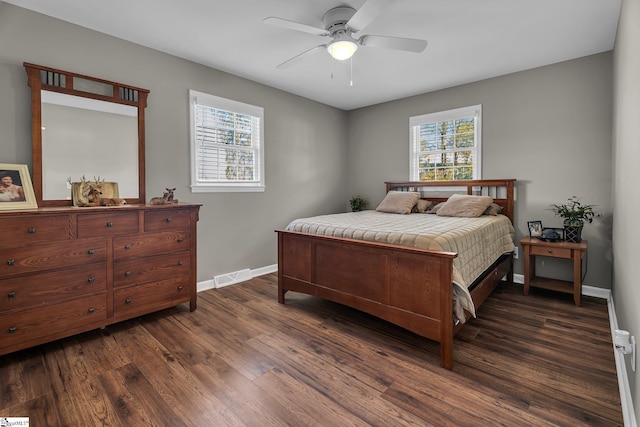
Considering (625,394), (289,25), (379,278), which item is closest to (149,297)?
(379,278)

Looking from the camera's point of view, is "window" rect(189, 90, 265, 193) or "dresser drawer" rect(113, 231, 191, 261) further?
"window" rect(189, 90, 265, 193)

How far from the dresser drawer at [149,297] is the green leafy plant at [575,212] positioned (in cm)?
390

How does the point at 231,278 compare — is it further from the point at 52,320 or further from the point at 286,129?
the point at 286,129

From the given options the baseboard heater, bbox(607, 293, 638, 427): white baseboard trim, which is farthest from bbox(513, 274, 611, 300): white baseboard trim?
the baseboard heater

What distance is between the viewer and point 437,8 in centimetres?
246

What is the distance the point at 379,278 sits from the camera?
2.44m

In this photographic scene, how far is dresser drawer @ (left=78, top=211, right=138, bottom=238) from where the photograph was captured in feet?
7.68

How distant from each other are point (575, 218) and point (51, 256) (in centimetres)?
465

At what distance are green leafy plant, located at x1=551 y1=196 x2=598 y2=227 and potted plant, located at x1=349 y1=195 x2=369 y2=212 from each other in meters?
2.64

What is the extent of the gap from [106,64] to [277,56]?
5.26 feet

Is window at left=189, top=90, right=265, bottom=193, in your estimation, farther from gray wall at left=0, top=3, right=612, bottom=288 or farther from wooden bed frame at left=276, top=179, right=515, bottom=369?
wooden bed frame at left=276, top=179, right=515, bottom=369

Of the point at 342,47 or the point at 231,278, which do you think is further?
the point at 231,278

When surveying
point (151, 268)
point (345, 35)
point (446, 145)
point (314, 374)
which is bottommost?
point (314, 374)

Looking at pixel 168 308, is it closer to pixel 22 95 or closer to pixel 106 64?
pixel 22 95
